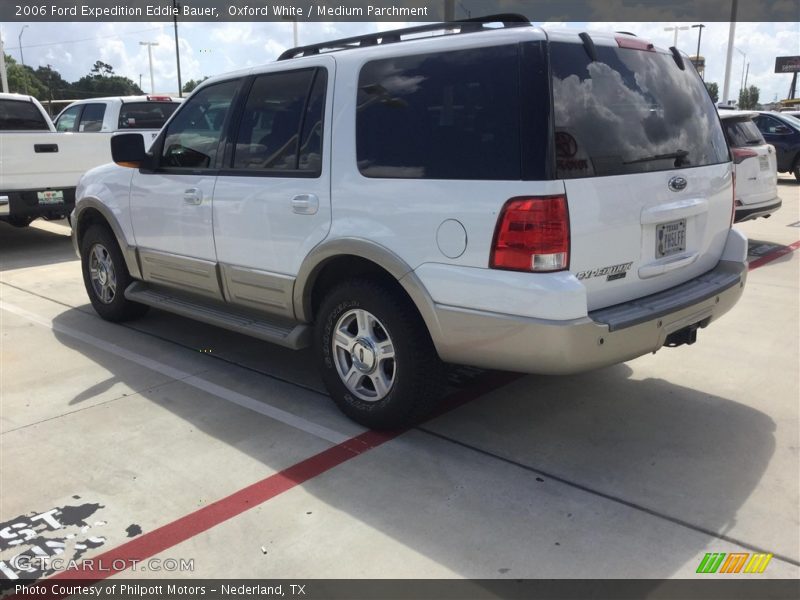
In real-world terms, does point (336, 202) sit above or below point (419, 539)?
above

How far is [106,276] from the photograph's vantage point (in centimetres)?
605

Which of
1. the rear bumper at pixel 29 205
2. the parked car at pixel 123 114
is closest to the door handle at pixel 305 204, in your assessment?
the rear bumper at pixel 29 205

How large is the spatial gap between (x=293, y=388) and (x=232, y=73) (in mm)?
2151

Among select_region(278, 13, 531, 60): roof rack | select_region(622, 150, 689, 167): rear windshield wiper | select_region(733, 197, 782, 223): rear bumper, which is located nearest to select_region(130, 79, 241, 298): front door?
select_region(278, 13, 531, 60): roof rack

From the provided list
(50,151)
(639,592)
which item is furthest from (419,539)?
(50,151)

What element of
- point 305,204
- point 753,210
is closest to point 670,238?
point 305,204

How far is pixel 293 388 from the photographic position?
4617 millimetres

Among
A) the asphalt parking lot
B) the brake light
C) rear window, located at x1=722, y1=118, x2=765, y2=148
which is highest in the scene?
rear window, located at x1=722, y1=118, x2=765, y2=148

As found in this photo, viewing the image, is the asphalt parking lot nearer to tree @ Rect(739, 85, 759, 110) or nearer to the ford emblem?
the ford emblem

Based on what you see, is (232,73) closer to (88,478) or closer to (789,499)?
(88,478)

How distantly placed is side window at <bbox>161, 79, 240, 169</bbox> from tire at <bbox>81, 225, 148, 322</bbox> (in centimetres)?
116

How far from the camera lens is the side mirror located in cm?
505

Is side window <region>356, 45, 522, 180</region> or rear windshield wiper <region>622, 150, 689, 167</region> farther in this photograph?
rear windshield wiper <region>622, 150, 689, 167</region>

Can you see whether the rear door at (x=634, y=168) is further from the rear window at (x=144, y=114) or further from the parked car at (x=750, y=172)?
the rear window at (x=144, y=114)
